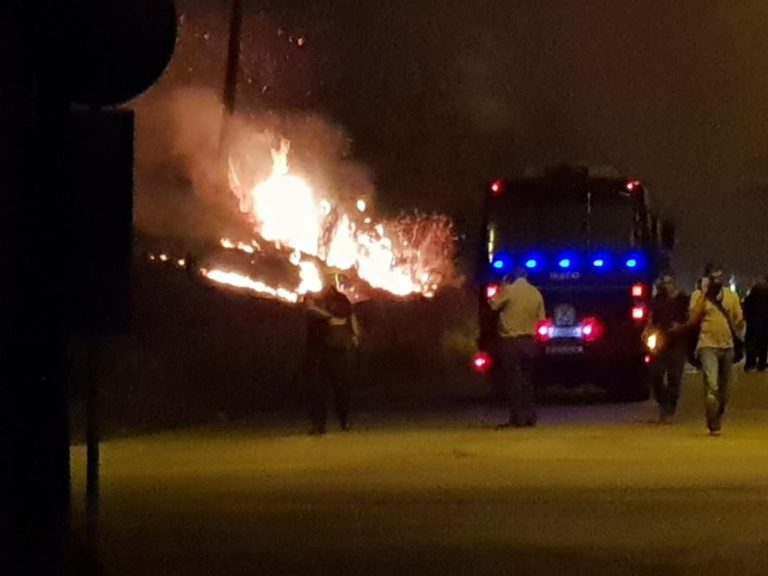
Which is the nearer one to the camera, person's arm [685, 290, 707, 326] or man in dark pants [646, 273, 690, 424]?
person's arm [685, 290, 707, 326]

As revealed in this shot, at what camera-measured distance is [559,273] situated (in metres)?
29.1

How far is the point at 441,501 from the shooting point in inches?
586

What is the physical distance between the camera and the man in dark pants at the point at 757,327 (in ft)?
117

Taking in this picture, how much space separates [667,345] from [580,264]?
589cm

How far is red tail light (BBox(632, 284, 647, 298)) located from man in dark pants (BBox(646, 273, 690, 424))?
14.8 feet

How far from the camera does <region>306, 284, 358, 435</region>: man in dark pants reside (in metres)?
22.5

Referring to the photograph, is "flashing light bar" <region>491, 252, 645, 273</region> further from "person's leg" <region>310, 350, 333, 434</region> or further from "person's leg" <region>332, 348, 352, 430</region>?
"person's leg" <region>310, 350, 333, 434</region>

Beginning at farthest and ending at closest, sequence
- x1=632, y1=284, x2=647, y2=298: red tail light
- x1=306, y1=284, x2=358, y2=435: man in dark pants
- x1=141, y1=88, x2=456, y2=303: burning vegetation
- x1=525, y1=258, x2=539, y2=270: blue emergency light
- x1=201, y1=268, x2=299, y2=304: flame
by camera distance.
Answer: x1=141, y1=88, x2=456, y2=303: burning vegetation
x1=201, y1=268, x2=299, y2=304: flame
x1=525, y1=258, x2=539, y2=270: blue emergency light
x1=632, y1=284, x2=647, y2=298: red tail light
x1=306, y1=284, x2=358, y2=435: man in dark pants

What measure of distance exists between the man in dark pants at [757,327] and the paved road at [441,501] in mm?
12771

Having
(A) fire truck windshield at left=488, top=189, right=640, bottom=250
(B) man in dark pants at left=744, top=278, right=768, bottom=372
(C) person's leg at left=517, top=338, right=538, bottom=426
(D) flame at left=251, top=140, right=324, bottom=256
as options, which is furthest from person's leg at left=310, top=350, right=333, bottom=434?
(D) flame at left=251, top=140, right=324, bottom=256

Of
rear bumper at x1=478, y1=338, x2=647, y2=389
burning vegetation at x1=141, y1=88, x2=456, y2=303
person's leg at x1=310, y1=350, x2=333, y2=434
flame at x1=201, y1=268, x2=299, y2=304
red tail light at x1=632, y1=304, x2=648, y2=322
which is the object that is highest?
burning vegetation at x1=141, y1=88, x2=456, y2=303

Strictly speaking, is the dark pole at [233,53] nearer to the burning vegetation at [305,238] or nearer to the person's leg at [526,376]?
the burning vegetation at [305,238]

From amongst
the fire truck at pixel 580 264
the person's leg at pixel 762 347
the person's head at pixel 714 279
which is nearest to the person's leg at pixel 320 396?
the person's head at pixel 714 279

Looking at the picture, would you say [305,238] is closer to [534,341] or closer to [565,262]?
[565,262]
